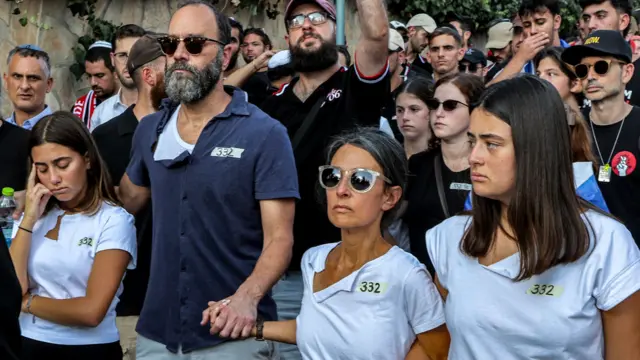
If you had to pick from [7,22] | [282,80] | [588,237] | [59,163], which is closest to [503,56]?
[282,80]

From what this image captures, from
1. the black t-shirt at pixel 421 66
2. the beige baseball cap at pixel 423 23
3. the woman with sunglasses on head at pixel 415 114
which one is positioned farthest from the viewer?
the beige baseball cap at pixel 423 23

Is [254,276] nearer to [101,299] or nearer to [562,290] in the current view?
Result: [101,299]

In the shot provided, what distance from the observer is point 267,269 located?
3.69 meters

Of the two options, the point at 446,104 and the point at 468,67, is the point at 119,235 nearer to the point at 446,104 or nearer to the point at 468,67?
the point at 446,104

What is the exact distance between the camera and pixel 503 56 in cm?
1012

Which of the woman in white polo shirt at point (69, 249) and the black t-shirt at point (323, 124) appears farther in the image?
the black t-shirt at point (323, 124)

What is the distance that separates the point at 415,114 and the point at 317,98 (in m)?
1.10

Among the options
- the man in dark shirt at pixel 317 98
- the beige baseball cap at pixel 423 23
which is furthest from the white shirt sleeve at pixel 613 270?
the beige baseball cap at pixel 423 23

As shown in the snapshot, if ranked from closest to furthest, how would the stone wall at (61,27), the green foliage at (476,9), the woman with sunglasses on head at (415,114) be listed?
the woman with sunglasses on head at (415,114), the stone wall at (61,27), the green foliage at (476,9)

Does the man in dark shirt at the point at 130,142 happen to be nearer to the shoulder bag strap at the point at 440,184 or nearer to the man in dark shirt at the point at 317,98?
the man in dark shirt at the point at 317,98

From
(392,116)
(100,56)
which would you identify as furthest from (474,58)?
(100,56)

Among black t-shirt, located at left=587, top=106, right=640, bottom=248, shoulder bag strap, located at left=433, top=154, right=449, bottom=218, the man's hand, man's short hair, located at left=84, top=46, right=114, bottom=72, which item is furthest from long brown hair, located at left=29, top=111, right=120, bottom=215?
man's short hair, located at left=84, top=46, right=114, bottom=72

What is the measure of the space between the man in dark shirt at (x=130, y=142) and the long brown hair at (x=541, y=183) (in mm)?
2192

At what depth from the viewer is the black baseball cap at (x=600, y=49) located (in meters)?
5.42
